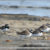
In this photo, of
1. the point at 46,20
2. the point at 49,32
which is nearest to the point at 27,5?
the point at 46,20

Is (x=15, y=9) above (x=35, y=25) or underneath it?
above

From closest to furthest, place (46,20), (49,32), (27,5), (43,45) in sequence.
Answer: (43,45) < (49,32) < (46,20) < (27,5)

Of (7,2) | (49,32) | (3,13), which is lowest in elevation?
(49,32)

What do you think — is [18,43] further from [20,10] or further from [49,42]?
[20,10]

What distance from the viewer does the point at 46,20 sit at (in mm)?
7734

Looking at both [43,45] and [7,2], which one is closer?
[43,45]

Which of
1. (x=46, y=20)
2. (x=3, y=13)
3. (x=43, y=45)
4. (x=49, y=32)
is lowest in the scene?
(x=43, y=45)

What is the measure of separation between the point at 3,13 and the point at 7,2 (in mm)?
1222

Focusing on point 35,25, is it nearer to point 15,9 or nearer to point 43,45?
point 15,9

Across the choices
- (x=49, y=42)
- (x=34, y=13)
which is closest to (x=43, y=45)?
(x=49, y=42)

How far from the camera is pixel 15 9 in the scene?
351 inches

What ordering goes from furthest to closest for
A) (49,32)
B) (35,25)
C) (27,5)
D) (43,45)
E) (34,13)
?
(27,5) → (34,13) → (35,25) → (49,32) → (43,45)

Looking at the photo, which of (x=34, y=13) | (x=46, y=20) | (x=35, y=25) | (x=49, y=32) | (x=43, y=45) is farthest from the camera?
(x=34, y=13)

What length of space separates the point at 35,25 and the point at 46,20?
48.7 inches
